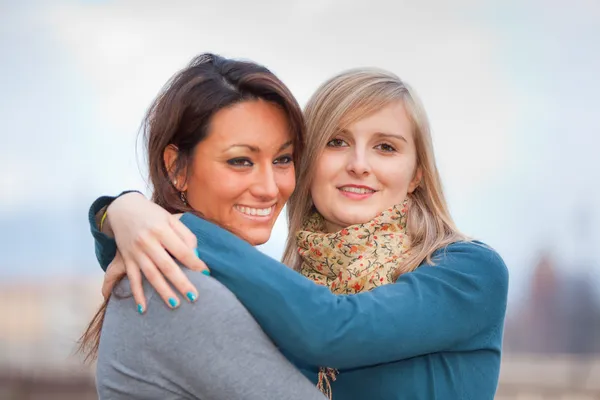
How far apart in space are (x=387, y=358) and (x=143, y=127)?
0.96m

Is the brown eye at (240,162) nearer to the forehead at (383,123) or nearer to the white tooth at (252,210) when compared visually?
the white tooth at (252,210)

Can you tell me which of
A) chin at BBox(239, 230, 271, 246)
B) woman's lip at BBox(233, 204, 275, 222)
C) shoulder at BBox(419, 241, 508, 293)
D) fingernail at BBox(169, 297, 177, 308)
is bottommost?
fingernail at BBox(169, 297, 177, 308)

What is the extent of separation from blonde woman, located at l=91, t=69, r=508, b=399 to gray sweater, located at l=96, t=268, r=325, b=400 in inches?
1.4

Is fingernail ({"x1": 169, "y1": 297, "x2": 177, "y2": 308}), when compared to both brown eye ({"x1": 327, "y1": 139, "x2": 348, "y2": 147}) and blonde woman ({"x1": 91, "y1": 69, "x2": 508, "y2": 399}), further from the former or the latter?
A: brown eye ({"x1": 327, "y1": 139, "x2": 348, "y2": 147})

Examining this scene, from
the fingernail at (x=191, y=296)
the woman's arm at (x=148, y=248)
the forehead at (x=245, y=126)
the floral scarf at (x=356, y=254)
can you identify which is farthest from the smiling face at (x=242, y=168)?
the fingernail at (x=191, y=296)

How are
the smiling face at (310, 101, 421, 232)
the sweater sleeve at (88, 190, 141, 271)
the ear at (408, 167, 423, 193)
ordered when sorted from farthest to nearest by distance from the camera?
the ear at (408, 167, 423, 193), the smiling face at (310, 101, 421, 232), the sweater sleeve at (88, 190, 141, 271)

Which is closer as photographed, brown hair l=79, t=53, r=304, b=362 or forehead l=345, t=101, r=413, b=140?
brown hair l=79, t=53, r=304, b=362

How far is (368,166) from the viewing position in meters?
2.34

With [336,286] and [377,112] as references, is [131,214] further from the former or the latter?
[377,112]

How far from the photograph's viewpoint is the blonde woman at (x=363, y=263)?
5.89 ft

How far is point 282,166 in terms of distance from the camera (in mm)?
2223

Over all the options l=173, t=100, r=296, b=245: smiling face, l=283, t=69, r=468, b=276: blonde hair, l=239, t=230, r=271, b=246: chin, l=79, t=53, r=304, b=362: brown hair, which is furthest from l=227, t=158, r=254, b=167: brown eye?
l=283, t=69, r=468, b=276: blonde hair

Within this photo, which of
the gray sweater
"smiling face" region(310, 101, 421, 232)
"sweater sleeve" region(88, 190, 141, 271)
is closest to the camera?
the gray sweater

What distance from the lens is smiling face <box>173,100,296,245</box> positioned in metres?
2.04
